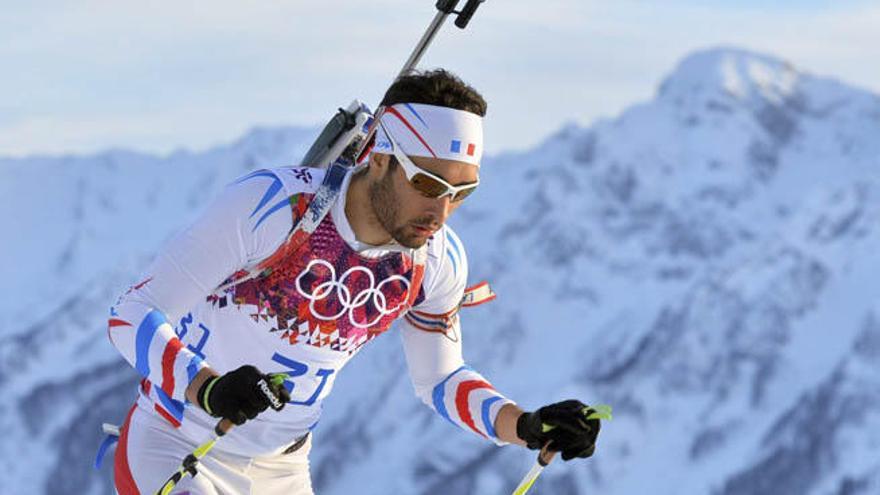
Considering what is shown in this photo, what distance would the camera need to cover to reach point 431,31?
877 centimetres

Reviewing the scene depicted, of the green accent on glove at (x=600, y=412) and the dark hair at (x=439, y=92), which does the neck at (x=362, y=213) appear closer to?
the dark hair at (x=439, y=92)

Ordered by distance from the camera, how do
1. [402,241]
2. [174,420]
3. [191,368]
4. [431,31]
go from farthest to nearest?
→ 1. [431,31]
2. [174,420]
3. [402,241]
4. [191,368]

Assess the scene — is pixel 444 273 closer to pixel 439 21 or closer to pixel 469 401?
pixel 469 401

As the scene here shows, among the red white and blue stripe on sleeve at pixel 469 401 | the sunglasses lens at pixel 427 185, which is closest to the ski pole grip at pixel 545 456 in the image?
the red white and blue stripe on sleeve at pixel 469 401

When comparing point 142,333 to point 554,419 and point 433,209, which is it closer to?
point 433,209

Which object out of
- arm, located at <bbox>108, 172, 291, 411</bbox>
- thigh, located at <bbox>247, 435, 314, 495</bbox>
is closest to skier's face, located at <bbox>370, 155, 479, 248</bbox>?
arm, located at <bbox>108, 172, 291, 411</bbox>

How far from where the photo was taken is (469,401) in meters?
8.06

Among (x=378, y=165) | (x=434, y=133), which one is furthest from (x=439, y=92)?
(x=378, y=165)

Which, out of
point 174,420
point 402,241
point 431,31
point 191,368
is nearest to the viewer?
point 191,368

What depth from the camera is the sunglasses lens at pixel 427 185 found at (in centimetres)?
713

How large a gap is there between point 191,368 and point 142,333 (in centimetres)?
32

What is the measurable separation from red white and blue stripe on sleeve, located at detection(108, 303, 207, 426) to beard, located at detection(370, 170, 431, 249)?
1150 millimetres

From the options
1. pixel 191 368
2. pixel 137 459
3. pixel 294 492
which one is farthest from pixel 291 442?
pixel 191 368

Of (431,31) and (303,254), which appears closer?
(303,254)
